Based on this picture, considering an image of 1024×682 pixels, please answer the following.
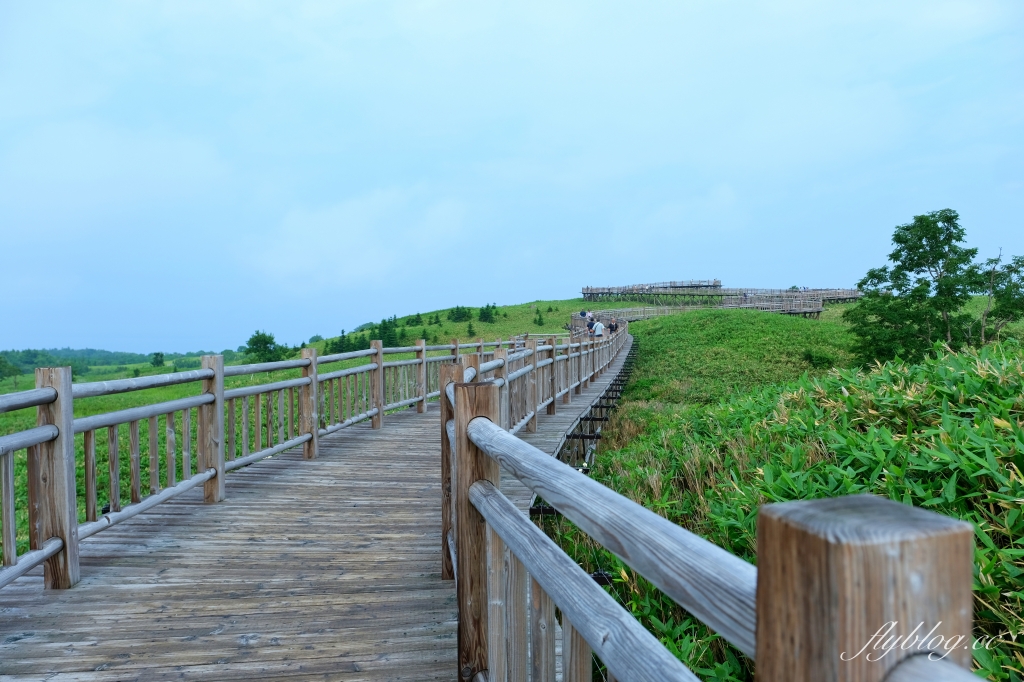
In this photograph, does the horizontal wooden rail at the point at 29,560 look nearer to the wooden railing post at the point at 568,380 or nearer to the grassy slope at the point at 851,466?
the grassy slope at the point at 851,466

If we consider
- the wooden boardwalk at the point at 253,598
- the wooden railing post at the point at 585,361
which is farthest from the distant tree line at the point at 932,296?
the wooden boardwalk at the point at 253,598

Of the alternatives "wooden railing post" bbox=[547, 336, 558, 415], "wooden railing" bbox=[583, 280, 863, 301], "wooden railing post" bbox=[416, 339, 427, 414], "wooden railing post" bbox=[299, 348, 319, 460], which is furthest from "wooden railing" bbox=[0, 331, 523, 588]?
"wooden railing" bbox=[583, 280, 863, 301]

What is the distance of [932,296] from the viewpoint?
2519cm

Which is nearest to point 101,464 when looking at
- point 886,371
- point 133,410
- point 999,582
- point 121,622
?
point 133,410

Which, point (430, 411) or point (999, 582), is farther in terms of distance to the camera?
point (430, 411)

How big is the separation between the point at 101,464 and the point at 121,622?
398 inches

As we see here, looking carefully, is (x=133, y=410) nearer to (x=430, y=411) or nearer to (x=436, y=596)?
(x=436, y=596)

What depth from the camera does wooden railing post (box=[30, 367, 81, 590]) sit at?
12.9ft

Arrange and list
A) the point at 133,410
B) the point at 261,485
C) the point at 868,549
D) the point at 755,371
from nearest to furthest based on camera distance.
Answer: the point at 868,549 < the point at 133,410 < the point at 261,485 < the point at 755,371

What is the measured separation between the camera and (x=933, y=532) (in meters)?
0.66

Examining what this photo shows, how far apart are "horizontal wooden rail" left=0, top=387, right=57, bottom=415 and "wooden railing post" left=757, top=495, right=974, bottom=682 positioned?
4.10 metres

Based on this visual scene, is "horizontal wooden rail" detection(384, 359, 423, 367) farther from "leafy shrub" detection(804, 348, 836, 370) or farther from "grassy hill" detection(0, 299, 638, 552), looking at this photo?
"leafy shrub" detection(804, 348, 836, 370)

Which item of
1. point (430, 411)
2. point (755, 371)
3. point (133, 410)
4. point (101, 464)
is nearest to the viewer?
point (133, 410)

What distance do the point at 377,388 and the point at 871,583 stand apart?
1026 cm
